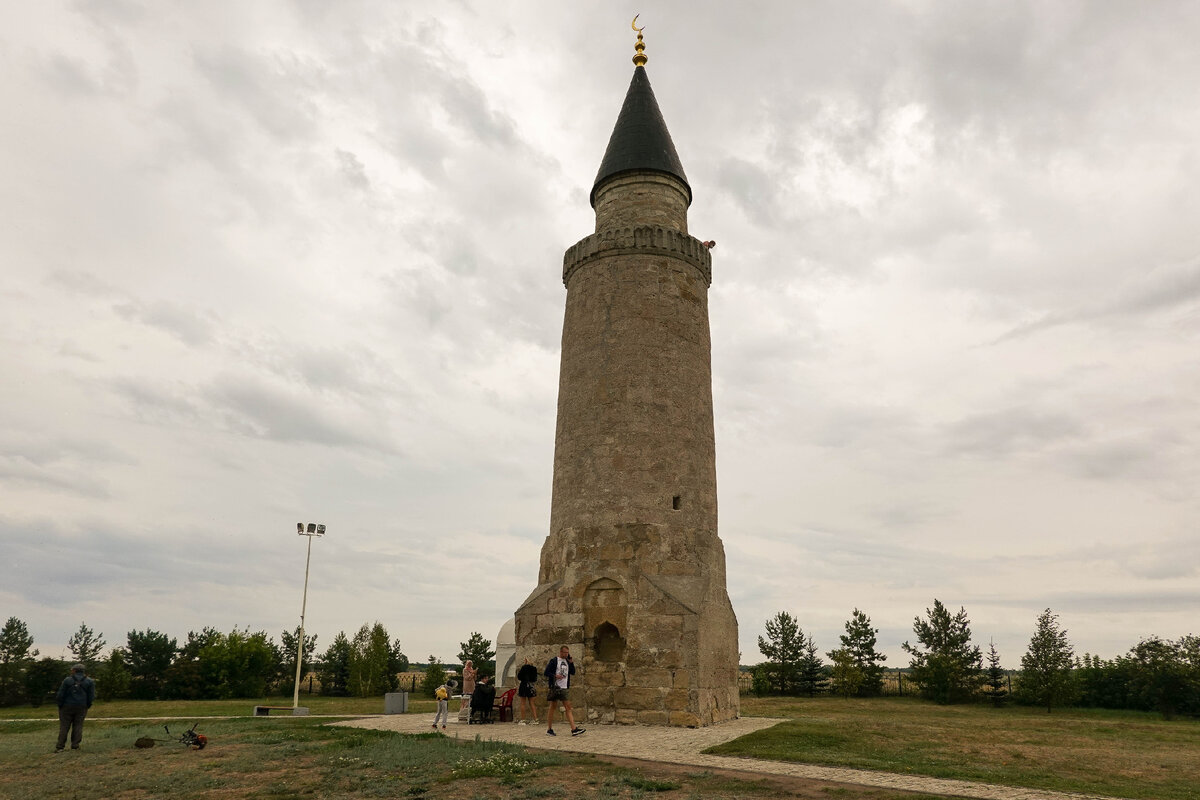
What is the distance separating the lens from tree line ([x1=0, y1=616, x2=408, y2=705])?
37625mm

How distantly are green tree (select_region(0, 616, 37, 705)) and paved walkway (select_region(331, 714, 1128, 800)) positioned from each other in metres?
29.8

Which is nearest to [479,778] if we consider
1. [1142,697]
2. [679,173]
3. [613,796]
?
[613,796]

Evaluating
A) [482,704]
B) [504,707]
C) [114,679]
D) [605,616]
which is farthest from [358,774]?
[114,679]

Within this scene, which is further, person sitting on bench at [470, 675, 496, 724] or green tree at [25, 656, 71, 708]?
green tree at [25, 656, 71, 708]

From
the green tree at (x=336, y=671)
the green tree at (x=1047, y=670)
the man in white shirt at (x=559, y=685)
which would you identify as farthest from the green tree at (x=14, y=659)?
the green tree at (x=1047, y=670)

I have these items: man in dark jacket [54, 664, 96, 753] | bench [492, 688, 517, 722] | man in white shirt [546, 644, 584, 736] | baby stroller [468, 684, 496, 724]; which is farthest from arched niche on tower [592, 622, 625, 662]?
man in dark jacket [54, 664, 96, 753]

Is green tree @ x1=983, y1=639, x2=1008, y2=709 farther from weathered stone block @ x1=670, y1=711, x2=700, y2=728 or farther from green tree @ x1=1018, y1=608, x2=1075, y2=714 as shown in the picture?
weathered stone block @ x1=670, y1=711, x2=700, y2=728

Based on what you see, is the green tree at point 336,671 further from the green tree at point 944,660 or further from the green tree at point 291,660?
the green tree at point 944,660

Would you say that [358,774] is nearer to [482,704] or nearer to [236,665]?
[482,704]

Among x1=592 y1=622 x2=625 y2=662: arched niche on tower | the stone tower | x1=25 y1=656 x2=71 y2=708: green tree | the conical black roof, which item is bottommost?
x1=25 y1=656 x2=71 y2=708: green tree

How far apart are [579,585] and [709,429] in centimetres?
554

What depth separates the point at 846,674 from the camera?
36.7 m

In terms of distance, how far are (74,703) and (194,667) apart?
29.7 m

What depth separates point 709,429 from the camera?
66.7ft
